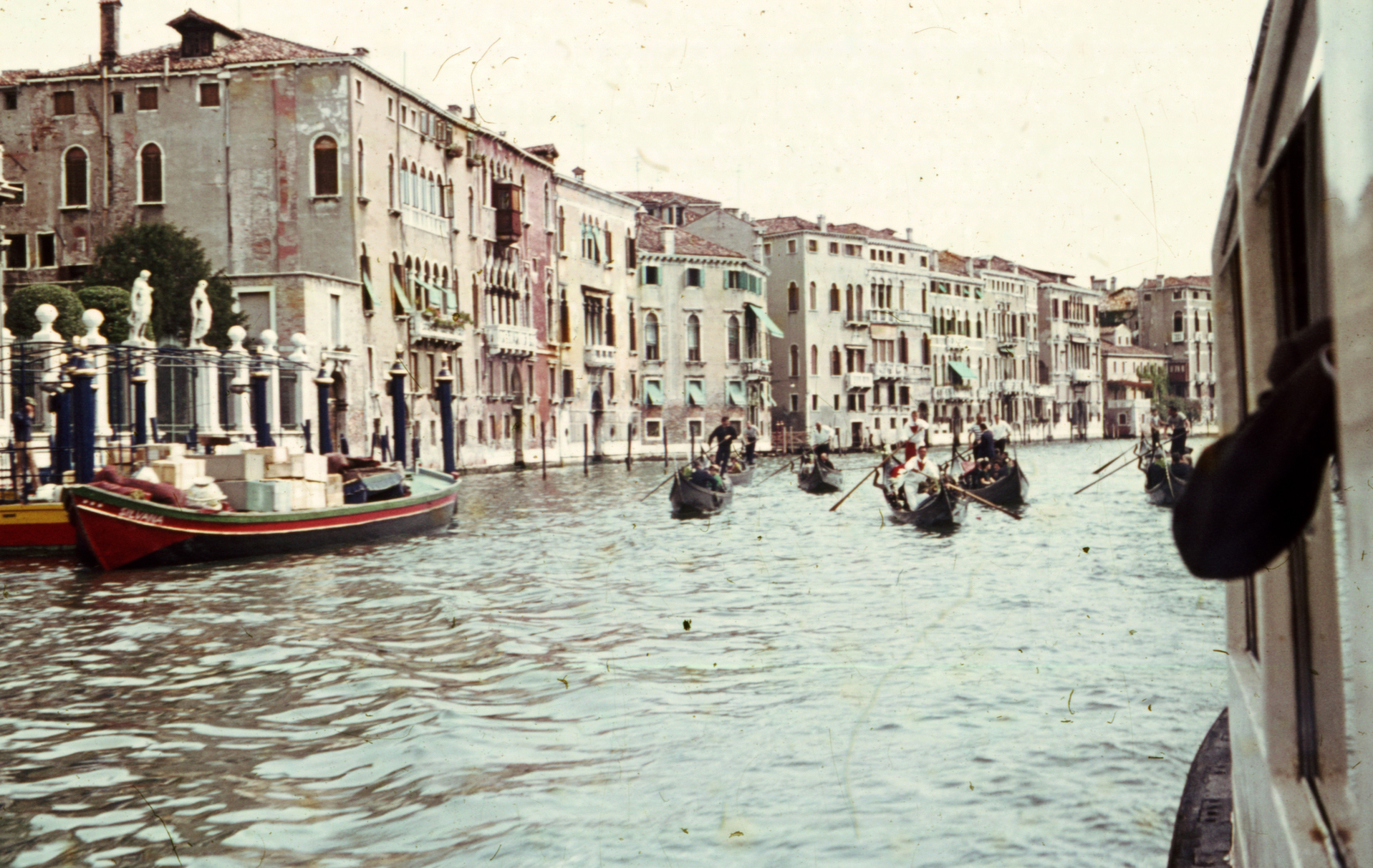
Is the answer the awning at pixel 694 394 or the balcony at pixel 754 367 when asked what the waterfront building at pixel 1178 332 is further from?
the awning at pixel 694 394

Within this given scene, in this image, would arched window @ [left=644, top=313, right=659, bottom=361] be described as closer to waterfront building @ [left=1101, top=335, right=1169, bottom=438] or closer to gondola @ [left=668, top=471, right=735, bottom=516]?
waterfront building @ [left=1101, top=335, right=1169, bottom=438]

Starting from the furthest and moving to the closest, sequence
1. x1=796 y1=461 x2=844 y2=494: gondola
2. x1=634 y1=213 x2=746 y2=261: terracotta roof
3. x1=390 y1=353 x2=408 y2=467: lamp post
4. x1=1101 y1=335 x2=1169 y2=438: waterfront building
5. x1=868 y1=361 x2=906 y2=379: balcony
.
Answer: x1=1101 y1=335 x2=1169 y2=438: waterfront building
x1=868 y1=361 x2=906 y2=379: balcony
x1=634 y1=213 x2=746 y2=261: terracotta roof
x1=796 y1=461 x2=844 y2=494: gondola
x1=390 y1=353 x2=408 y2=467: lamp post

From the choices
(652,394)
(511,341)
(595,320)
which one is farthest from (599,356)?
A: (511,341)

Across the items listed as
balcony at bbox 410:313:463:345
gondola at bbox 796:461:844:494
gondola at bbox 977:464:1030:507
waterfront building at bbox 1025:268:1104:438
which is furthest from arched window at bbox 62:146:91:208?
waterfront building at bbox 1025:268:1104:438

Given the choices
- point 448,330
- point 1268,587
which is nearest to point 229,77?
point 448,330

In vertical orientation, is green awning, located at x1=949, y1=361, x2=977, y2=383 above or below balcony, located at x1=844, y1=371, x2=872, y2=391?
above

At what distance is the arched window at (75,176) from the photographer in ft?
86.4

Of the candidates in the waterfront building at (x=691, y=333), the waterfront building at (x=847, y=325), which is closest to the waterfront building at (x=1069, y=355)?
the waterfront building at (x=847, y=325)

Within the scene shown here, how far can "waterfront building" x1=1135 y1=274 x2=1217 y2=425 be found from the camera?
37.8m

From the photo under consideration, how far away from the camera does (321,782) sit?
5.07 m

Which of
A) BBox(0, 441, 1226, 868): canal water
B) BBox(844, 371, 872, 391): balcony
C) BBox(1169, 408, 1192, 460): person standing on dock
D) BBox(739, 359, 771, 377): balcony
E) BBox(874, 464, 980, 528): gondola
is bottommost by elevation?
BBox(0, 441, 1226, 868): canal water

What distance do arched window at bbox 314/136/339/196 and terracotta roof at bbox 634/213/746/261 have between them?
57.8ft

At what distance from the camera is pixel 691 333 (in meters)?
44.8

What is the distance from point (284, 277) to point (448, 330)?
20.5 ft
